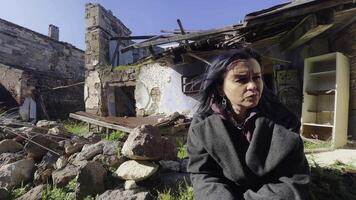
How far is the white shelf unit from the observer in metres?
4.90

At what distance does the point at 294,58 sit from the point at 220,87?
440cm

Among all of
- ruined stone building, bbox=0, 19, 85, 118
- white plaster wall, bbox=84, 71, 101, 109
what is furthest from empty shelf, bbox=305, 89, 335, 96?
ruined stone building, bbox=0, 19, 85, 118

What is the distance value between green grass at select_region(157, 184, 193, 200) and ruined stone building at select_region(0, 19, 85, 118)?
32.9 feet

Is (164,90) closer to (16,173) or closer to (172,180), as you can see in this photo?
(16,173)

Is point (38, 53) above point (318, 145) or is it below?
above

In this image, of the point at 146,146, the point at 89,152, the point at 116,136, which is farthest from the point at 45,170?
the point at 116,136

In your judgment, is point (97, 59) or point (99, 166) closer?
point (99, 166)

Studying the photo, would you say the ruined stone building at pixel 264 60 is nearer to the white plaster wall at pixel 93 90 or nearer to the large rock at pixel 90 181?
the white plaster wall at pixel 93 90

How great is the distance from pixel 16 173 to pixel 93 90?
5.11 m

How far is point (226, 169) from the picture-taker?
163 centimetres

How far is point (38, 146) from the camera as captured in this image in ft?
13.7

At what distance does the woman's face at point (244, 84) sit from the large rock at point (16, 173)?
3.32 m

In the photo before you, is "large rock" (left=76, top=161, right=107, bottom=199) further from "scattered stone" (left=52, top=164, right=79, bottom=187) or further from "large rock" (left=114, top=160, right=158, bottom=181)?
"scattered stone" (left=52, top=164, right=79, bottom=187)

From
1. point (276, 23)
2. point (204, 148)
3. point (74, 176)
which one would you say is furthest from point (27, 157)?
point (276, 23)
